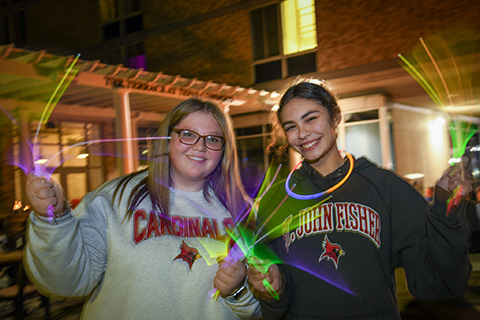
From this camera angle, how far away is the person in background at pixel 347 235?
179 cm

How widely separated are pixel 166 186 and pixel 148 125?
11260 mm

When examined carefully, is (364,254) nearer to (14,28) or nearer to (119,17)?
(119,17)

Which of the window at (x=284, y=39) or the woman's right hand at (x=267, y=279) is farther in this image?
the window at (x=284, y=39)

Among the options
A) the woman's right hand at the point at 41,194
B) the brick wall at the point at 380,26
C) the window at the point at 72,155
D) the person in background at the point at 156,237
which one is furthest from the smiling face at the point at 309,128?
the window at the point at 72,155

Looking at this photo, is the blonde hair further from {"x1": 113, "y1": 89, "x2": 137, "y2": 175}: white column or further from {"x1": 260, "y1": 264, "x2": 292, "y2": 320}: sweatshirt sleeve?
{"x1": 113, "y1": 89, "x2": 137, "y2": 175}: white column

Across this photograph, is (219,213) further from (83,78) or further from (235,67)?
(235,67)

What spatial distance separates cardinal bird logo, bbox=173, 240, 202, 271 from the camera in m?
1.84

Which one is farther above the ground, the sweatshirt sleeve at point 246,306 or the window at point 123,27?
the window at point 123,27

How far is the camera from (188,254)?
1.85 m

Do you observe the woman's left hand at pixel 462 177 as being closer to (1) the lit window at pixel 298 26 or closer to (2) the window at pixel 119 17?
(1) the lit window at pixel 298 26

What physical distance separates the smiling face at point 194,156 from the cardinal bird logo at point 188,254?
358 millimetres

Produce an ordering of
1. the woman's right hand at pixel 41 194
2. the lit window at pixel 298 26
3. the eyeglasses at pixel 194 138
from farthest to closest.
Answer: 1. the lit window at pixel 298 26
2. the eyeglasses at pixel 194 138
3. the woman's right hand at pixel 41 194

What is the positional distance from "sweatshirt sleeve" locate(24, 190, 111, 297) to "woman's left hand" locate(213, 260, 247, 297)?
0.63 m

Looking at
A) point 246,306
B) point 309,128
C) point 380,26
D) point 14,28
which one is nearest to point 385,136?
point 380,26
